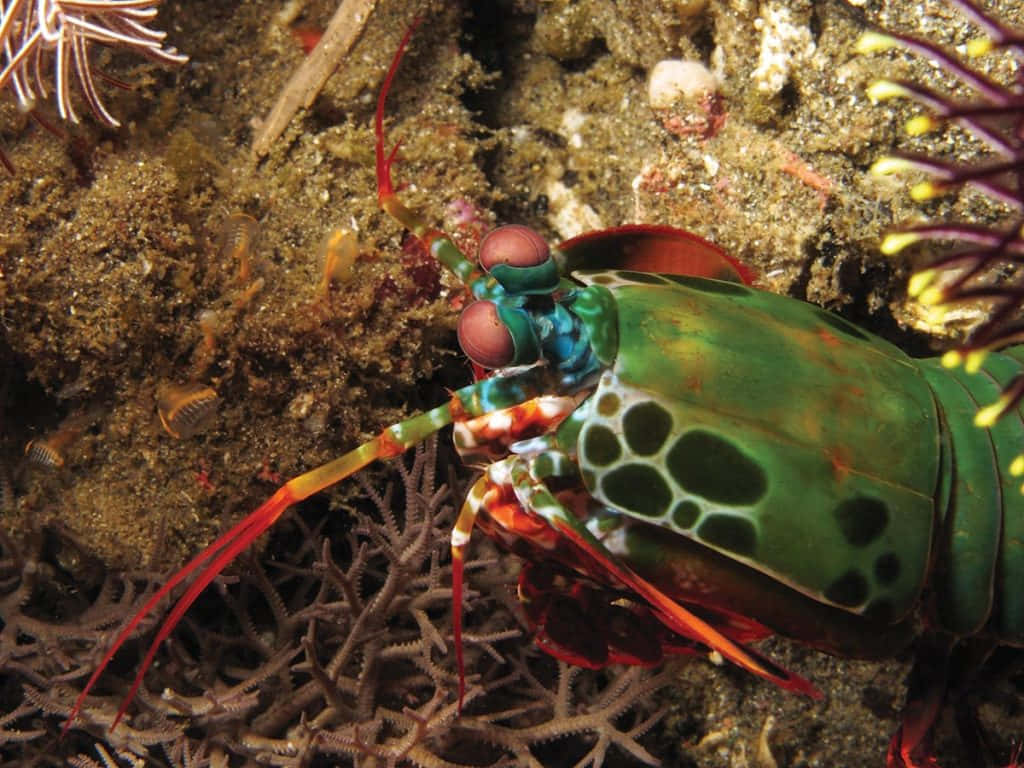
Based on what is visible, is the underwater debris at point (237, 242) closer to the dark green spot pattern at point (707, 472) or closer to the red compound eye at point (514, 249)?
the red compound eye at point (514, 249)

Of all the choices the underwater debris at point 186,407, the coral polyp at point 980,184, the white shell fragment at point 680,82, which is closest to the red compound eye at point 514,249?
the coral polyp at point 980,184

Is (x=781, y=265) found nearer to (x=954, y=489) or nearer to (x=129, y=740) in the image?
(x=954, y=489)

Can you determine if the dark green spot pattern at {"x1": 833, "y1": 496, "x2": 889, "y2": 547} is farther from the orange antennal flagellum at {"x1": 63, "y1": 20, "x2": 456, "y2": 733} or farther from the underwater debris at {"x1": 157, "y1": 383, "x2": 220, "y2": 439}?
the underwater debris at {"x1": 157, "y1": 383, "x2": 220, "y2": 439}

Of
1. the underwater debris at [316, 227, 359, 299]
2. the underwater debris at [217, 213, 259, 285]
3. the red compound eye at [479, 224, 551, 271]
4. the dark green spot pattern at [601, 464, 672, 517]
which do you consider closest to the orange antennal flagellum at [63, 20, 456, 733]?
the red compound eye at [479, 224, 551, 271]

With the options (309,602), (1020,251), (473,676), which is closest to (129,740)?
(309,602)

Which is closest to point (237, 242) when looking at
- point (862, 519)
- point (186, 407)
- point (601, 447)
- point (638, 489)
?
point (186, 407)

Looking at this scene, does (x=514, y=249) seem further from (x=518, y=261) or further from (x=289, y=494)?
(x=289, y=494)
